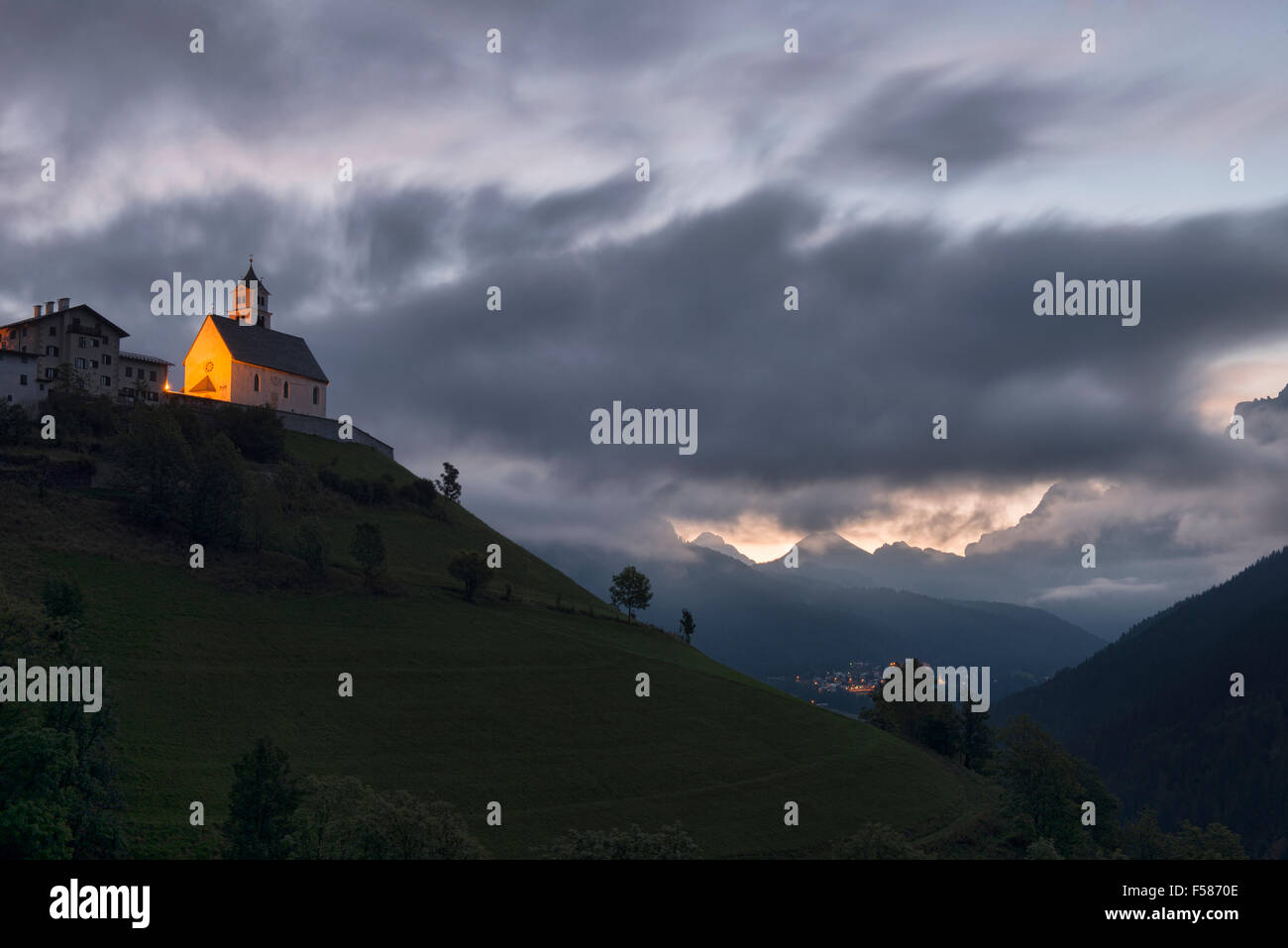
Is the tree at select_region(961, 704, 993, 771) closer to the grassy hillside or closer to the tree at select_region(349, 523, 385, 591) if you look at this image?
the grassy hillside

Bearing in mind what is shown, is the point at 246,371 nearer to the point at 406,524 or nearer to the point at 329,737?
the point at 406,524

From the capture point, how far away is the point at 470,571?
116625 millimetres

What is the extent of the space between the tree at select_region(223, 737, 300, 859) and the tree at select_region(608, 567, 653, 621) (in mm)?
90412

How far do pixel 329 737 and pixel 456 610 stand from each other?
35.6 meters

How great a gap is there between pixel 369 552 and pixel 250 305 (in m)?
102

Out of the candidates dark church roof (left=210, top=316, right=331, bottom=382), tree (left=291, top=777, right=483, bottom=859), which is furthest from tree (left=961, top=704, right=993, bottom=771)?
dark church roof (left=210, top=316, right=331, bottom=382)

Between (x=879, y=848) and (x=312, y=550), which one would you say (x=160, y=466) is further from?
(x=879, y=848)

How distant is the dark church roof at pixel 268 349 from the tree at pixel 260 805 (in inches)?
4961

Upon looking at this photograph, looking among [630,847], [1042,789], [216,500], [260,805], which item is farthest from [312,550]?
[1042,789]

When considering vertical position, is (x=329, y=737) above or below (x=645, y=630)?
below

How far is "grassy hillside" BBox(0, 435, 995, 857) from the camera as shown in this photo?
69.3 metres

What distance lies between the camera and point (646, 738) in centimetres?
8769

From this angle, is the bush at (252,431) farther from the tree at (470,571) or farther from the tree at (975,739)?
the tree at (975,739)
